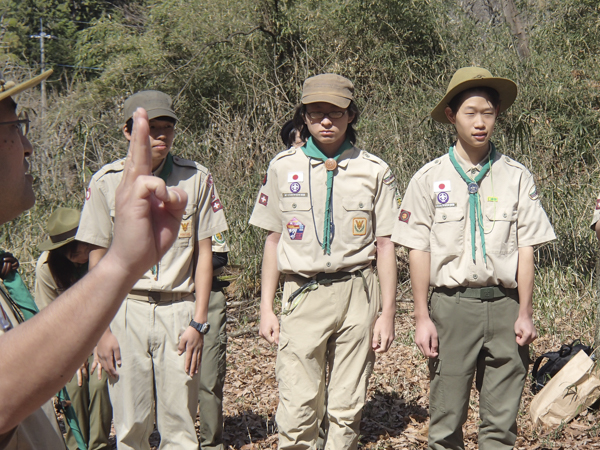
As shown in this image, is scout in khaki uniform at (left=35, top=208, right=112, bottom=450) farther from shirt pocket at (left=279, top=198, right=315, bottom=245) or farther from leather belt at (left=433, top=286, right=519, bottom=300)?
leather belt at (left=433, top=286, right=519, bottom=300)

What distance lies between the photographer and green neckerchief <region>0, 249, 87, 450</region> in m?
2.32

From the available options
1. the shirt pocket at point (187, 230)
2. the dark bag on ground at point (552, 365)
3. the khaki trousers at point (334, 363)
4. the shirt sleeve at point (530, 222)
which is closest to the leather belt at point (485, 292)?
the shirt sleeve at point (530, 222)

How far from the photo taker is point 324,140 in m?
3.59

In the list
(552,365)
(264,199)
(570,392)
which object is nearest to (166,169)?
(264,199)

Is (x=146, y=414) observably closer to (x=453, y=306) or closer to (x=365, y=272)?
(x=365, y=272)

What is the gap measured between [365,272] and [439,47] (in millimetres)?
7424

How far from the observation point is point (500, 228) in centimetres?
334

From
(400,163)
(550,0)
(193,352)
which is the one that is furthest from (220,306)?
(550,0)

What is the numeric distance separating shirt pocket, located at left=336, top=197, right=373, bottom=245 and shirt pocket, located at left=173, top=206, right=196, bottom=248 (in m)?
0.79

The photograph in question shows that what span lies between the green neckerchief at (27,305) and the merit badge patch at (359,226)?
1.71 metres

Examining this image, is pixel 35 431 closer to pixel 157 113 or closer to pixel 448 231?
pixel 157 113

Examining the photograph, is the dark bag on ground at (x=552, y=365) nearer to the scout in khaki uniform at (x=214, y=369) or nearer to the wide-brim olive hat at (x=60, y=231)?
the scout in khaki uniform at (x=214, y=369)

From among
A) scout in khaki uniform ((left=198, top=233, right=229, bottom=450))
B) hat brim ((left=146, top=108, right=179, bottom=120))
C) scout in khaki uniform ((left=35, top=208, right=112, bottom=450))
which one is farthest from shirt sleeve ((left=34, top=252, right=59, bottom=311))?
hat brim ((left=146, top=108, right=179, bottom=120))

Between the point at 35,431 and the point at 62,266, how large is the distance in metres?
2.85
